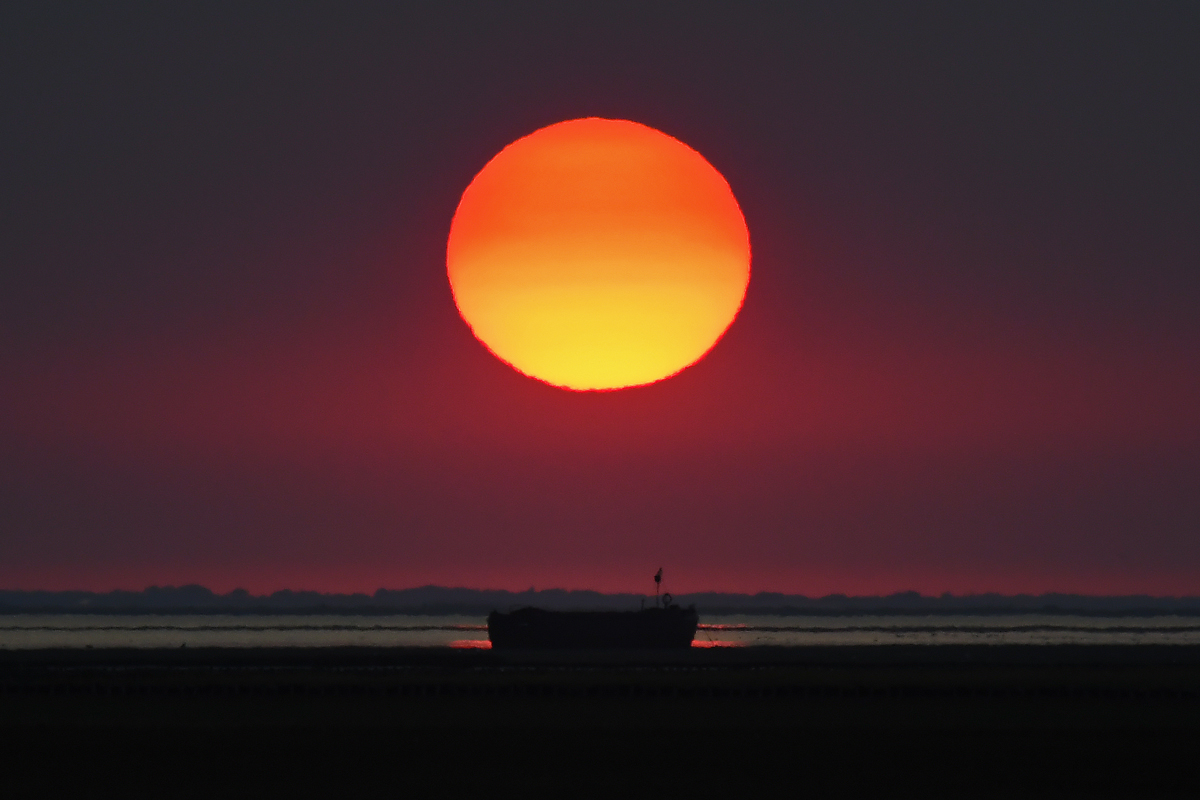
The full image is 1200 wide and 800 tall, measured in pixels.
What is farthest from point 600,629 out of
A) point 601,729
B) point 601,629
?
point 601,729

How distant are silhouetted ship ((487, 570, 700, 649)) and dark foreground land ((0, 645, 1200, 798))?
3244 cm

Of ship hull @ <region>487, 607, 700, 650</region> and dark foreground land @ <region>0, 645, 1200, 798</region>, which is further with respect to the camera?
ship hull @ <region>487, 607, 700, 650</region>

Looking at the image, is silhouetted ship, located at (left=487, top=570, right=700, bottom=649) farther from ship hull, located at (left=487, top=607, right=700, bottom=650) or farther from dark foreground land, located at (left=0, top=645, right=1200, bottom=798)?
dark foreground land, located at (left=0, top=645, right=1200, bottom=798)

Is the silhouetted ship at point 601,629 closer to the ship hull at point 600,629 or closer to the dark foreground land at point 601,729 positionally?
the ship hull at point 600,629

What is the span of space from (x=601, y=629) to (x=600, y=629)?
149 mm

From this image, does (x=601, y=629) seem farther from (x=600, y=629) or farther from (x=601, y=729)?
(x=601, y=729)

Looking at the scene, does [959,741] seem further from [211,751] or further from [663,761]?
[211,751]

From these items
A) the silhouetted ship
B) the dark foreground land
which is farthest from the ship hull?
the dark foreground land

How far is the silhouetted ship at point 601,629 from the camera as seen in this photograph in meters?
133

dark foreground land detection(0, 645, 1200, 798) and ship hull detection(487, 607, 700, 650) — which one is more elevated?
ship hull detection(487, 607, 700, 650)

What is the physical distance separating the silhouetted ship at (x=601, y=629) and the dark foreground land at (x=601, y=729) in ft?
106

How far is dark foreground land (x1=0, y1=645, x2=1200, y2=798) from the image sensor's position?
147 feet

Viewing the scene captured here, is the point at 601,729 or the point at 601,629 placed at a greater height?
the point at 601,629

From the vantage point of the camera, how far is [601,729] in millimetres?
57812
